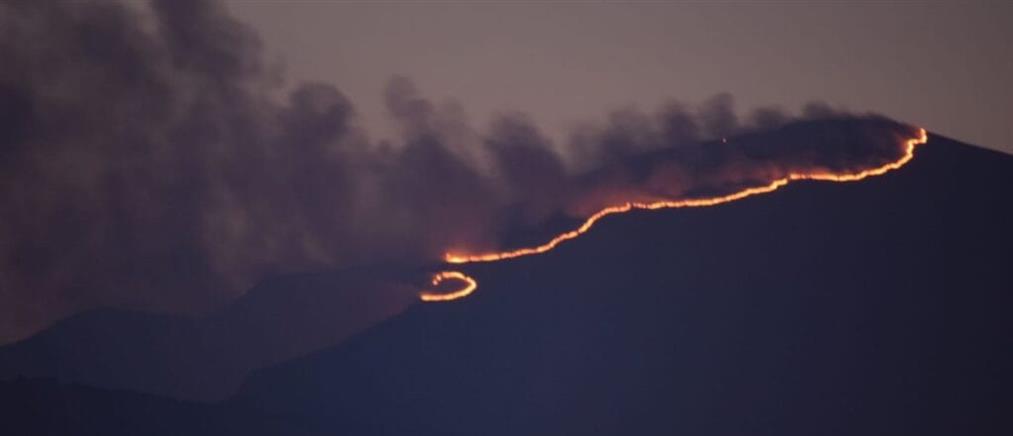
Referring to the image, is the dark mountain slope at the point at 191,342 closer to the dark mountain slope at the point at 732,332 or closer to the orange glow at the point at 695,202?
the dark mountain slope at the point at 732,332

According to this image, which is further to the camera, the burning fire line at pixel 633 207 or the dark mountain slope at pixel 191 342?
the burning fire line at pixel 633 207

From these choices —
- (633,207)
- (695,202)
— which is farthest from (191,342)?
(695,202)

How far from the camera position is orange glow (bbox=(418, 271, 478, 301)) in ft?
77.0

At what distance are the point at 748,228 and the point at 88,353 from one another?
13.1 meters

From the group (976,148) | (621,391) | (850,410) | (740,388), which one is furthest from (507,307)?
(976,148)

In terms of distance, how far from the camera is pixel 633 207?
25.2 m

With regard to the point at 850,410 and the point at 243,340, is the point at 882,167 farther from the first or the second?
the point at 243,340

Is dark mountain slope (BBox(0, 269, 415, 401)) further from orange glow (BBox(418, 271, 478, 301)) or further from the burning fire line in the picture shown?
the burning fire line

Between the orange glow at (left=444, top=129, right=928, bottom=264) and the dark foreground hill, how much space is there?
0.16 meters

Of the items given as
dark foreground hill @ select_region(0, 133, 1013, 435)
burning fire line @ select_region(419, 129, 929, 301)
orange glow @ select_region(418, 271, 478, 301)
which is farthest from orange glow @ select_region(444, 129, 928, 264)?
orange glow @ select_region(418, 271, 478, 301)

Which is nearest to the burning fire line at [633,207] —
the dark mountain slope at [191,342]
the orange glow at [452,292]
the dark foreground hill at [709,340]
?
the orange glow at [452,292]

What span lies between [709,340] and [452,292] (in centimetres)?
507

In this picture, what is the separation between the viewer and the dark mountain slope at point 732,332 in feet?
73.9

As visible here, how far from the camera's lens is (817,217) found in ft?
83.4
